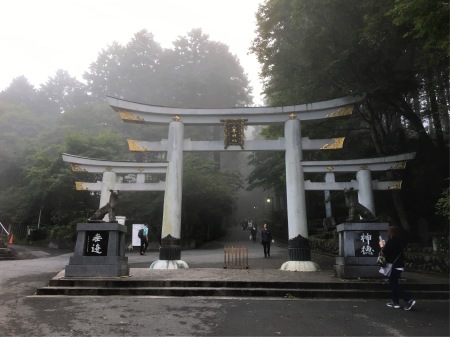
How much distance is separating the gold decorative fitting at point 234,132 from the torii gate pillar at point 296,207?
5.93 feet

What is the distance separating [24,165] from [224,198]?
1937cm

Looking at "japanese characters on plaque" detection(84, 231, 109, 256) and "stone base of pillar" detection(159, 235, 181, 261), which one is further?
"stone base of pillar" detection(159, 235, 181, 261)

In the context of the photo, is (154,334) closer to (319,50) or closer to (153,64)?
(319,50)

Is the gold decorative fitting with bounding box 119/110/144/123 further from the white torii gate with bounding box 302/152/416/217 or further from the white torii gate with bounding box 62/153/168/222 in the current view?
the white torii gate with bounding box 302/152/416/217

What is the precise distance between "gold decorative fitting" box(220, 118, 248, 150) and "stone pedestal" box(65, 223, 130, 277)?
543cm

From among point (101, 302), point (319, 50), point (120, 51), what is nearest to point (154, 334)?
point (101, 302)

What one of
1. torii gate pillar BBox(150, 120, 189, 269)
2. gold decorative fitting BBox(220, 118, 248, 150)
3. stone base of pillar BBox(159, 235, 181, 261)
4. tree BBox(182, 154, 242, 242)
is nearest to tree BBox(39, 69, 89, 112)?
tree BBox(182, 154, 242, 242)

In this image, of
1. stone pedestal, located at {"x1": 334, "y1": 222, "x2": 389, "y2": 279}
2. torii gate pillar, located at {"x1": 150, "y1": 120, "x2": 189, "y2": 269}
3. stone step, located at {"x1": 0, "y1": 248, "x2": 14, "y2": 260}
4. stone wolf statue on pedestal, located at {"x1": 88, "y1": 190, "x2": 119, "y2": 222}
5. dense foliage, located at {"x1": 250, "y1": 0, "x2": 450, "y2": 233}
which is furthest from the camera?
→ stone step, located at {"x1": 0, "y1": 248, "x2": 14, "y2": 260}

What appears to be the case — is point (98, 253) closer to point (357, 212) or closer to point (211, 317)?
point (211, 317)

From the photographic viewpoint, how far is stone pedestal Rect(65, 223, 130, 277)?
30.5 ft

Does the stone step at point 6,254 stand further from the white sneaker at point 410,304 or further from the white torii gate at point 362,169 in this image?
the white sneaker at point 410,304

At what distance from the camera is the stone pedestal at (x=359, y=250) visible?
9227 millimetres

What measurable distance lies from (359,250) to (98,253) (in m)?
7.54

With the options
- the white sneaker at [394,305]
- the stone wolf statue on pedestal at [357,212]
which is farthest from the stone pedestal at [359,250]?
the white sneaker at [394,305]
